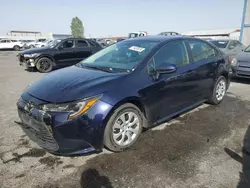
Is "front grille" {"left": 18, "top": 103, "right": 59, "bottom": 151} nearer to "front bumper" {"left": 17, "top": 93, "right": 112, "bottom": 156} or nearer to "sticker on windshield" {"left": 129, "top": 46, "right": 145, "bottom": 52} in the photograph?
"front bumper" {"left": 17, "top": 93, "right": 112, "bottom": 156}

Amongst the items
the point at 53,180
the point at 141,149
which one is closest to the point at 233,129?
the point at 141,149

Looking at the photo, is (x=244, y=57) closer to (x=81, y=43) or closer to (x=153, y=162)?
(x=153, y=162)

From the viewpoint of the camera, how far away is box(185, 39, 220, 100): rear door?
4117mm

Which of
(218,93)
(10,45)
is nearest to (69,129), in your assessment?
(218,93)

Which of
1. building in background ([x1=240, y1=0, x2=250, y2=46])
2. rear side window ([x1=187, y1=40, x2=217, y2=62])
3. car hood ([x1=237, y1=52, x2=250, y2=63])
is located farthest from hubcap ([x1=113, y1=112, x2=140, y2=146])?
building in background ([x1=240, y1=0, x2=250, y2=46])

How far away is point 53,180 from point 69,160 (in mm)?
416

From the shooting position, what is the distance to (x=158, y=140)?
3.41 metres

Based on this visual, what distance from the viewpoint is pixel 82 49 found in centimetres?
1083

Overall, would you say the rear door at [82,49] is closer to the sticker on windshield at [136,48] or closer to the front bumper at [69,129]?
the sticker on windshield at [136,48]

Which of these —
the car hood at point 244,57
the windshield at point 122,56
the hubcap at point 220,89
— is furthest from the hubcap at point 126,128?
the car hood at point 244,57

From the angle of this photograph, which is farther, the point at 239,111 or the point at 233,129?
the point at 239,111

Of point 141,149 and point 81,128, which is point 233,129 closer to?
point 141,149

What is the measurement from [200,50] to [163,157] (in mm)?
2541

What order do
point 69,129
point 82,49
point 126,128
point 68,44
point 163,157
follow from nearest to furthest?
1. point 69,129
2. point 163,157
3. point 126,128
4. point 68,44
5. point 82,49
